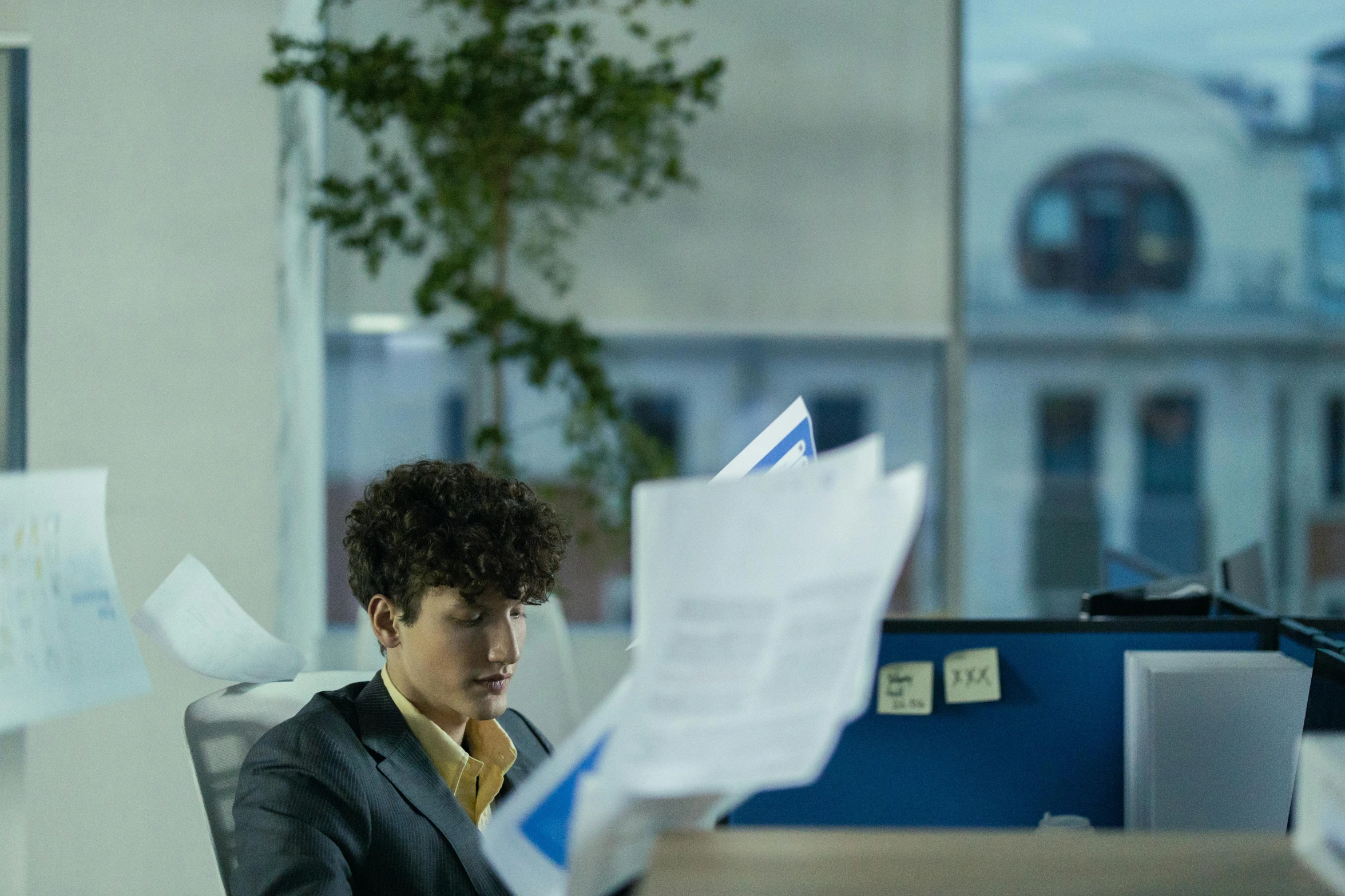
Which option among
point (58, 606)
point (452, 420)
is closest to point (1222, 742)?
point (58, 606)

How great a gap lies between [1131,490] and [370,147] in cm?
252

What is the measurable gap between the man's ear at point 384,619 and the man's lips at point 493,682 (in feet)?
0.36

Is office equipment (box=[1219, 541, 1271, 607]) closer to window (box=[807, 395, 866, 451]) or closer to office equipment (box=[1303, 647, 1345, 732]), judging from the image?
office equipment (box=[1303, 647, 1345, 732])

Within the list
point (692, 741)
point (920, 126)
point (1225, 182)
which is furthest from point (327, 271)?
point (692, 741)

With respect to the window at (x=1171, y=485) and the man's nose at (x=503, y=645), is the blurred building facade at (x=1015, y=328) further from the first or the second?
the man's nose at (x=503, y=645)

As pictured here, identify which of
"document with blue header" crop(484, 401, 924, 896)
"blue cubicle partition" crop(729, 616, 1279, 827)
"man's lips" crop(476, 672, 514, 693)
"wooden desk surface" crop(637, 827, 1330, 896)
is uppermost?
"document with blue header" crop(484, 401, 924, 896)

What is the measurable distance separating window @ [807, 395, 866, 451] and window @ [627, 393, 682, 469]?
42cm

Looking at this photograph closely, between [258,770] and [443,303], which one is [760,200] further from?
[258,770]

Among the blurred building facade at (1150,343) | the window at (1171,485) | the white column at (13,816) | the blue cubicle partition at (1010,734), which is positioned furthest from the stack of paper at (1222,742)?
the white column at (13,816)

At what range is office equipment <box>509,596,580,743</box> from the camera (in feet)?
8.71

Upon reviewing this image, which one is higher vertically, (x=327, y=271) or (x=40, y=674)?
(x=327, y=271)

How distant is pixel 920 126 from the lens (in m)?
3.52

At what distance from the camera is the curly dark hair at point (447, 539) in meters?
1.28

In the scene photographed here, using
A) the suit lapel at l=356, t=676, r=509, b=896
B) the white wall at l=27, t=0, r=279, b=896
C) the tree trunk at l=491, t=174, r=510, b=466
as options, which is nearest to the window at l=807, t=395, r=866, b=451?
the tree trunk at l=491, t=174, r=510, b=466
